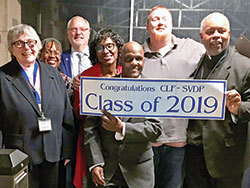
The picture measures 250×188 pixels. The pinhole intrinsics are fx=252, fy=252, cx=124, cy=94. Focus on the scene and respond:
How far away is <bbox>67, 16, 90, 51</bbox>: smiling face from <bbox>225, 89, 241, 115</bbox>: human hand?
106cm

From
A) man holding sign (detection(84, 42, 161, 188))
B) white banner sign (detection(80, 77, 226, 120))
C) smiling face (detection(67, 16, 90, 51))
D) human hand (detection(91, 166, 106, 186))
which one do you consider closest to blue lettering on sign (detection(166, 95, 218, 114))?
white banner sign (detection(80, 77, 226, 120))

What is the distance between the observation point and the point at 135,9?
7.30ft

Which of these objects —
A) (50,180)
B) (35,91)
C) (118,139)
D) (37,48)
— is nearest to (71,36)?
(37,48)

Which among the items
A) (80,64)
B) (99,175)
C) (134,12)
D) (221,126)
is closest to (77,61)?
(80,64)

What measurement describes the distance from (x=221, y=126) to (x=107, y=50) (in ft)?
2.82

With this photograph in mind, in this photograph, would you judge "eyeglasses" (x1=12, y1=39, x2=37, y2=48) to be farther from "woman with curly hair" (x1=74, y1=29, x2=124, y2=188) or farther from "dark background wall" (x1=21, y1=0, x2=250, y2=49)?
"dark background wall" (x1=21, y1=0, x2=250, y2=49)

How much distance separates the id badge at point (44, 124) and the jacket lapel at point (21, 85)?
6 centimetres

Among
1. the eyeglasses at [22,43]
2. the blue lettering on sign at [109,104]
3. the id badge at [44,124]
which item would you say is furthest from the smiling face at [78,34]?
the id badge at [44,124]

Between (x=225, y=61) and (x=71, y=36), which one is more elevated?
(x=71, y=36)

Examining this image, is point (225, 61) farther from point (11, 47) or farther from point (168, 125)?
point (11, 47)

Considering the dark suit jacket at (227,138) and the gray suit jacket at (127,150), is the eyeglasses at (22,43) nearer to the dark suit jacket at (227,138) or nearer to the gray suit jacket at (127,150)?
the gray suit jacket at (127,150)

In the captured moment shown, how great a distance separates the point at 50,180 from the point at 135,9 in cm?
155

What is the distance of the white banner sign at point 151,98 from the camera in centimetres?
153

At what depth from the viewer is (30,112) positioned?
1.52 metres
